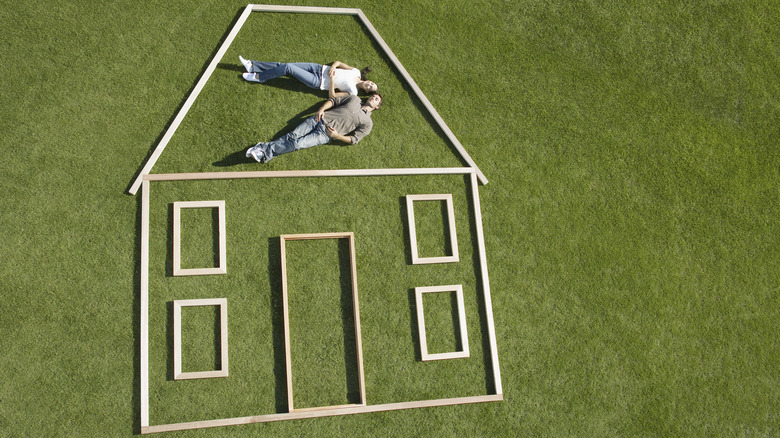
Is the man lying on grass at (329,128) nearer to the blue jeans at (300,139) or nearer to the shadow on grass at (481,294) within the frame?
the blue jeans at (300,139)

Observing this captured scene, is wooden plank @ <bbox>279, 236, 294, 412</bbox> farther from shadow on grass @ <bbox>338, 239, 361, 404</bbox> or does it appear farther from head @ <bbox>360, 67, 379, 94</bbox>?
head @ <bbox>360, 67, 379, 94</bbox>

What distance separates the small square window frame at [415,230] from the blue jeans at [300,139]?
3.62 ft

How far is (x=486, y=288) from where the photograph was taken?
5109 mm

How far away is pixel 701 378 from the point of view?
5316 millimetres

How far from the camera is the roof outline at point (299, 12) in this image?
4.93 meters

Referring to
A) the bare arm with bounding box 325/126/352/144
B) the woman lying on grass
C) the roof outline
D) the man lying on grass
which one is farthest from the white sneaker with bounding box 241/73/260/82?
the bare arm with bounding box 325/126/352/144

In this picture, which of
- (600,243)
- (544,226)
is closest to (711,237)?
(600,243)

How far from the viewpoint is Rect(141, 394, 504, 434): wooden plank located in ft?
14.8

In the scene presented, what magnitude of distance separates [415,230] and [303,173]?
1.29m

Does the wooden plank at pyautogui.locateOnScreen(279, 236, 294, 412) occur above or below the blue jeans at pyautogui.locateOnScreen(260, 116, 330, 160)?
below

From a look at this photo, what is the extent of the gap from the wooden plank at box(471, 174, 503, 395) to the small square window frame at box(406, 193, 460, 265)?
0.25m

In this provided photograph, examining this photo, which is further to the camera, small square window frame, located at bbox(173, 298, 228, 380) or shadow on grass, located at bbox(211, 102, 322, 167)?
shadow on grass, located at bbox(211, 102, 322, 167)

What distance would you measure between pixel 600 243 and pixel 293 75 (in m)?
3.79

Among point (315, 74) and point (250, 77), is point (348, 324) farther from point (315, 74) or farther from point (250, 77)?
point (250, 77)
